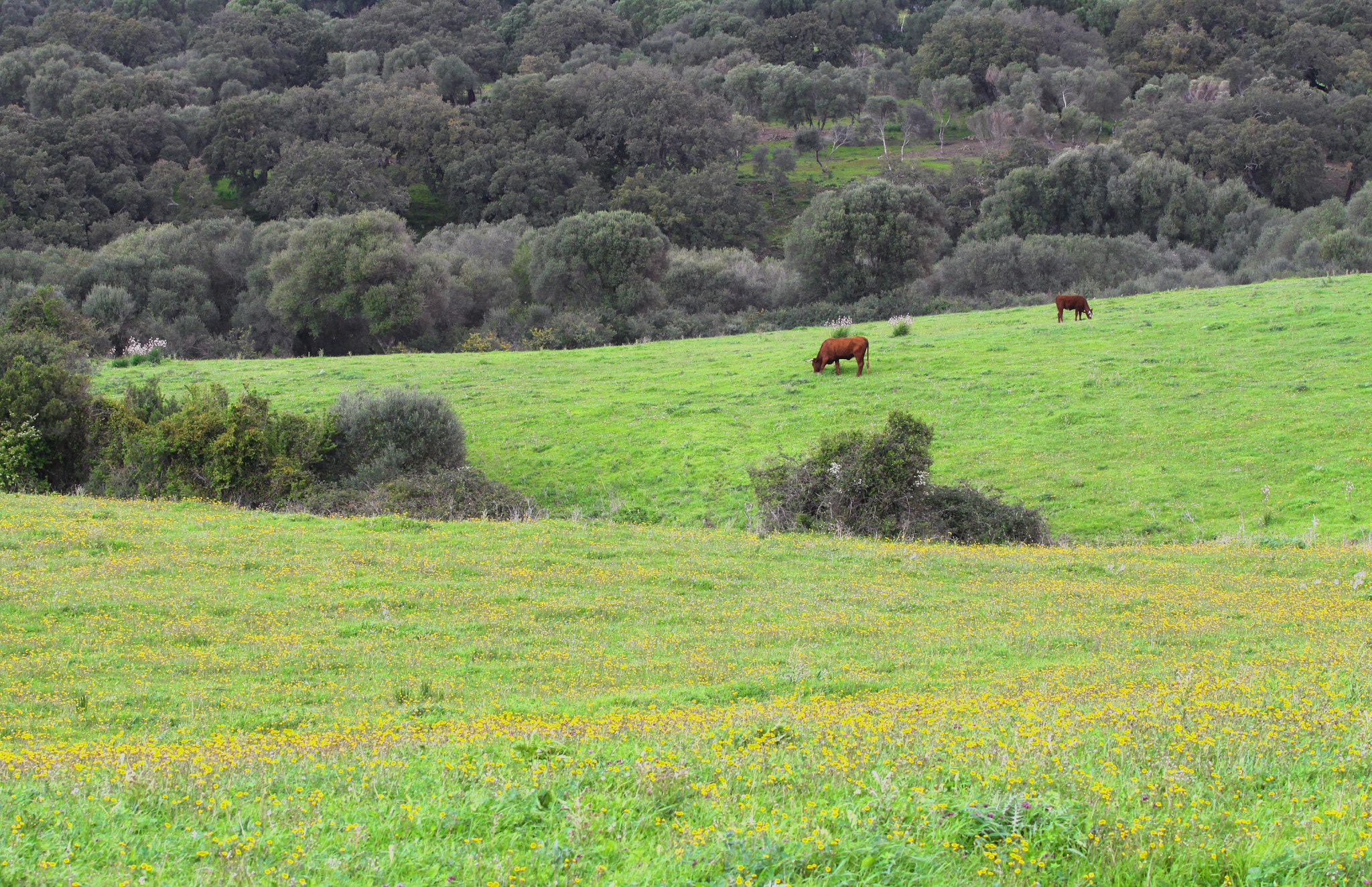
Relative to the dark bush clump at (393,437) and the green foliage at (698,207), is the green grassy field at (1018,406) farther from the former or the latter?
the green foliage at (698,207)

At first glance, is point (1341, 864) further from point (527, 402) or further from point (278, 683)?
point (527, 402)

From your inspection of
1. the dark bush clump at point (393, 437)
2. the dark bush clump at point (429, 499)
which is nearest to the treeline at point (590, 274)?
the dark bush clump at point (393, 437)

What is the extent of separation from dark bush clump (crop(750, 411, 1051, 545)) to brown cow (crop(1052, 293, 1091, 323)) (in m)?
21.7

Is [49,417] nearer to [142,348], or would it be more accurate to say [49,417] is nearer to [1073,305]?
[142,348]

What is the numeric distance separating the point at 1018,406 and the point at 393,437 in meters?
18.4

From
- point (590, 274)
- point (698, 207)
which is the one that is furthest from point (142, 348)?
point (698, 207)

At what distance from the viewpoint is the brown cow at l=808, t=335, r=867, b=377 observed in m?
36.5

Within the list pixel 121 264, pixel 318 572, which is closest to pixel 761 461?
pixel 318 572

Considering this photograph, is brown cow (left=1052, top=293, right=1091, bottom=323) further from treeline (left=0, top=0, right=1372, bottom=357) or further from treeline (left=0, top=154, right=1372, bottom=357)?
treeline (left=0, top=0, right=1372, bottom=357)

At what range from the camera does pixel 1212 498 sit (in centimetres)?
2384

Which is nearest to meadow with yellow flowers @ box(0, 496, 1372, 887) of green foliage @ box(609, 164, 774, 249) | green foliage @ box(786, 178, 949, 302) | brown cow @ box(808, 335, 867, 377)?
brown cow @ box(808, 335, 867, 377)

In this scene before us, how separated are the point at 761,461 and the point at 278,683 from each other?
1892 cm

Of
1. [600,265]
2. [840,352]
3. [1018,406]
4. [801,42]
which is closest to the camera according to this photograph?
[1018,406]

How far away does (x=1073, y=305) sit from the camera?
1647 inches
